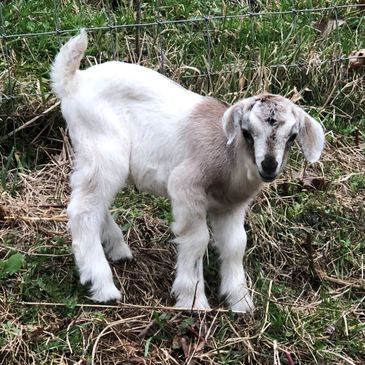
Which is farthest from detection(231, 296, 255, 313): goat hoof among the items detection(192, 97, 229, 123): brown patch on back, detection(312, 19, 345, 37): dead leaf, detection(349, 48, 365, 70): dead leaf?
detection(312, 19, 345, 37): dead leaf

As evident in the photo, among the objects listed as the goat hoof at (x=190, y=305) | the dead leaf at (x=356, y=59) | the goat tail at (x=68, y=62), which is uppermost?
the goat tail at (x=68, y=62)

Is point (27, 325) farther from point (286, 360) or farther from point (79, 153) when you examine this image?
point (286, 360)

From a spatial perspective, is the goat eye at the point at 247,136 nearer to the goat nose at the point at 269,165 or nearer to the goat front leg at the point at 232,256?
the goat nose at the point at 269,165

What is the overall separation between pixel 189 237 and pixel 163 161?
398 mm

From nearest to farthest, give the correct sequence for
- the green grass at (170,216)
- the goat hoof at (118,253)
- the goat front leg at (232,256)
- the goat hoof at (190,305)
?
the green grass at (170,216) < the goat hoof at (190,305) < the goat front leg at (232,256) < the goat hoof at (118,253)

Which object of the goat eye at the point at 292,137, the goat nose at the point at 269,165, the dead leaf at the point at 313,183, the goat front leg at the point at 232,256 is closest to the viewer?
the goat nose at the point at 269,165

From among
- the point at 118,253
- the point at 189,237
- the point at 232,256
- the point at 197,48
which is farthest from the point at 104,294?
the point at 197,48

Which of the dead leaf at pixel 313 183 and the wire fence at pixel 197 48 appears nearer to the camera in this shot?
the dead leaf at pixel 313 183

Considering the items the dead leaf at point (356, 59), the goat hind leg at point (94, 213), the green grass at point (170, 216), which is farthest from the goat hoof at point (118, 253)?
the dead leaf at point (356, 59)

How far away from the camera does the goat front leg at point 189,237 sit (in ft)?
11.6

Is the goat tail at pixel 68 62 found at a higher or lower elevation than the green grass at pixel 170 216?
higher

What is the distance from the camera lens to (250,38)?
5.46 metres

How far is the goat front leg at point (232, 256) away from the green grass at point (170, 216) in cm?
8

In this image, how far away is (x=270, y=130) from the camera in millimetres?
3227
